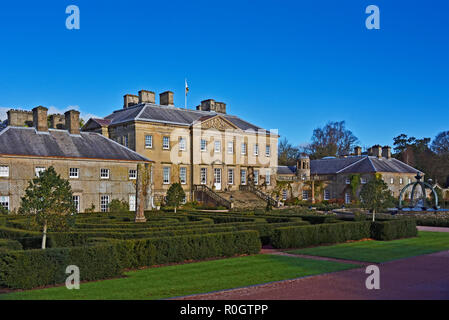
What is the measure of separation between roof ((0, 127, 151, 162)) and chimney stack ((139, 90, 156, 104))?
962cm

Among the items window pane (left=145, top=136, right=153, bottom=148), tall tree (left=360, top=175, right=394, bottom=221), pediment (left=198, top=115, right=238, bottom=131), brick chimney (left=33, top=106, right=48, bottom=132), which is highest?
pediment (left=198, top=115, right=238, bottom=131)

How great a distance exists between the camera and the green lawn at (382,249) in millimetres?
15531

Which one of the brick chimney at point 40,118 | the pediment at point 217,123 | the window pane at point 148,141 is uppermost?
the pediment at point 217,123

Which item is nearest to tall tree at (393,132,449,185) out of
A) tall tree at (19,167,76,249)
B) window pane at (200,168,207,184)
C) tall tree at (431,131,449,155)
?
tall tree at (431,131,449,155)

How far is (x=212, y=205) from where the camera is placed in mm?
41750

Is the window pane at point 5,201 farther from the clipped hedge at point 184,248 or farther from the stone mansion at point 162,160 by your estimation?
the clipped hedge at point 184,248

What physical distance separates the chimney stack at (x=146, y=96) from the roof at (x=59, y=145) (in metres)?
9.62

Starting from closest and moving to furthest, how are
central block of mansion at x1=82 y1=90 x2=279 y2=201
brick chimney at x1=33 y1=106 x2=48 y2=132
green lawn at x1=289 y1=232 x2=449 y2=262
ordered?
green lawn at x1=289 y1=232 x2=449 y2=262
brick chimney at x1=33 y1=106 x2=48 y2=132
central block of mansion at x1=82 y1=90 x2=279 y2=201

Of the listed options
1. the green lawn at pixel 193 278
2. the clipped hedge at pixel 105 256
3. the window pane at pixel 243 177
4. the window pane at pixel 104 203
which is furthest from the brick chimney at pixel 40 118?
the green lawn at pixel 193 278

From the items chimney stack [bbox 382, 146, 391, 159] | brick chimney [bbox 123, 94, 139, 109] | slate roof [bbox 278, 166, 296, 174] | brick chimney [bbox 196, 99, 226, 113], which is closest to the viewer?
brick chimney [bbox 123, 94, 139, 109]

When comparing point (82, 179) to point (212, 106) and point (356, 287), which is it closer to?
point (212, 106)

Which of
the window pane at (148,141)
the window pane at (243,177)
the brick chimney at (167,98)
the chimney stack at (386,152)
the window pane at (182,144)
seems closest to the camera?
the window pane at (148,141)

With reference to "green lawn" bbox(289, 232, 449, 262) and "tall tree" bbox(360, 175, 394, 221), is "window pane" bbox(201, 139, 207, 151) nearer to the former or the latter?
"tall tree" bbox(360, 175, 394, 221)

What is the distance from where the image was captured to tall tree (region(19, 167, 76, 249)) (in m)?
14.1
